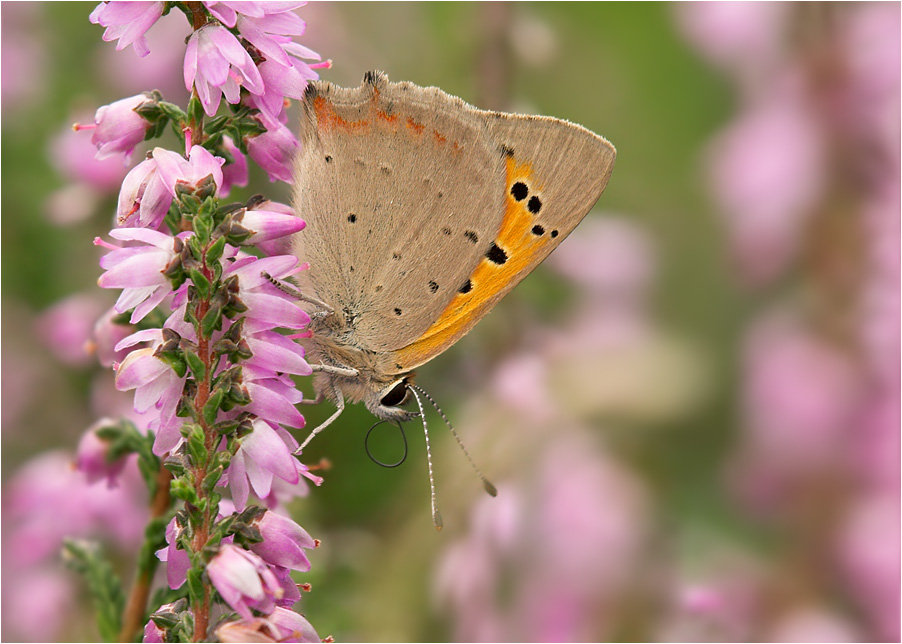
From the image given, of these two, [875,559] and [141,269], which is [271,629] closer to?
[141,269]

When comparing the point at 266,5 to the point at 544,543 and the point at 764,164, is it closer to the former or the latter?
the point at 544,543

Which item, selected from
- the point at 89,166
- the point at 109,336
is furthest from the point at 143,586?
the point at 89,166

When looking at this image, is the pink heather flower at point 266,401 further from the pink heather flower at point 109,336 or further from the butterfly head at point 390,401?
the butterfly head at point 390,401

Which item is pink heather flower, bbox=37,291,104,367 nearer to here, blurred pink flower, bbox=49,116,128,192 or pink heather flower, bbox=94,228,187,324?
blurred pink flower, bbox=49,116,128,192

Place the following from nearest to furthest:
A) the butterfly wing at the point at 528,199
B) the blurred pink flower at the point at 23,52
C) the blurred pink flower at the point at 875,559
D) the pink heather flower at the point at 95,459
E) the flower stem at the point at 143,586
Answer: the flower stem at the point at 143,586
the pink heather flower at the point at 95,459
the butterfly wing at the point at 528,199
the blurred pink flower at the point at 875,559
the blurred pink flower at the point at 23,52

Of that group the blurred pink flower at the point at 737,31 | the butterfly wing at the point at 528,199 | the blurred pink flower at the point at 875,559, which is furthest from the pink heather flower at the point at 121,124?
the blurred pink flower at the point at 737,31

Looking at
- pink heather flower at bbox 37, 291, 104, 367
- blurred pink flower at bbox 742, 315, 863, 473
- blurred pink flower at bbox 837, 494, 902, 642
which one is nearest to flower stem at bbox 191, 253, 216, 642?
pink heather flower at bbox 37, 291, 104, 367

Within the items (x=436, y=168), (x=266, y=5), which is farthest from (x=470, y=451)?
(x=266, y=5)
